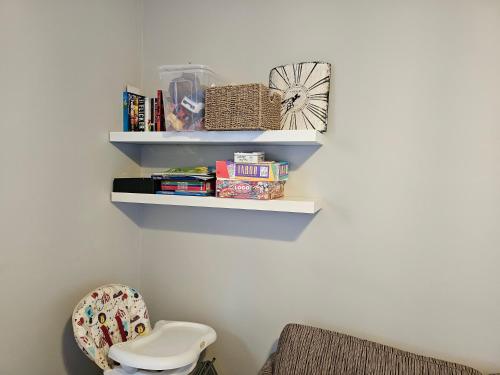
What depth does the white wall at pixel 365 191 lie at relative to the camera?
66.2 inches

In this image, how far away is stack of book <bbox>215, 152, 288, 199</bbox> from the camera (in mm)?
1787

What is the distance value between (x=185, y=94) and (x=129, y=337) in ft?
3.91

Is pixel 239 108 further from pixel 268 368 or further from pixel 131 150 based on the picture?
pixel 268 368

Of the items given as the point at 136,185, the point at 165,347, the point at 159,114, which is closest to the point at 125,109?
the point at 159,114

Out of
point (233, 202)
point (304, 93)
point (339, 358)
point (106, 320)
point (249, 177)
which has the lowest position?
point (339, 358)

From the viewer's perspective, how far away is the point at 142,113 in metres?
2.09

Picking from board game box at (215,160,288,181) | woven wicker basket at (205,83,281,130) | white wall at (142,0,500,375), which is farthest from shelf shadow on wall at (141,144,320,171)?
woven wicker basket at (205,83,281,130)

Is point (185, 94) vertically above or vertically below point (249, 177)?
above

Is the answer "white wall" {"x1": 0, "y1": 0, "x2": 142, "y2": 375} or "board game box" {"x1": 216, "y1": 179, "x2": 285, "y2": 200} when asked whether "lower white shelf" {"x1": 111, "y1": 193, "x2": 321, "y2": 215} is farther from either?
"white wall" {"x1": 0, "y1": 0, "x2": 142, "y2": 375}

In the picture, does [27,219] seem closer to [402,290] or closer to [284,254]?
[284,254]

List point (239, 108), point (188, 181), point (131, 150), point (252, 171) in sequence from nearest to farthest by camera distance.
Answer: point (239, 108) → point (252, 171) → point (188, 181) → point (131, 150)

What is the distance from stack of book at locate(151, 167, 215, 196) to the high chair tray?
0.66 m

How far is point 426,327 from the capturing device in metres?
1.78

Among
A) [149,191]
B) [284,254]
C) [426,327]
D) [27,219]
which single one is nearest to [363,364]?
[426,327]
